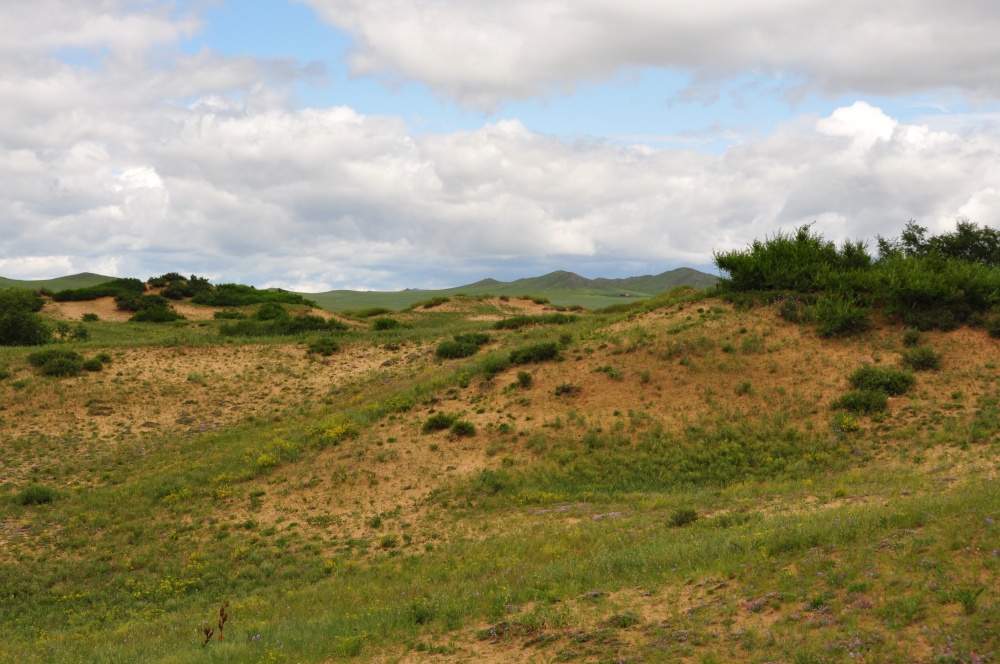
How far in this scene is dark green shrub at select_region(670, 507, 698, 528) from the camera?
1488 cm

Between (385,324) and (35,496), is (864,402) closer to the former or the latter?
(35,496)

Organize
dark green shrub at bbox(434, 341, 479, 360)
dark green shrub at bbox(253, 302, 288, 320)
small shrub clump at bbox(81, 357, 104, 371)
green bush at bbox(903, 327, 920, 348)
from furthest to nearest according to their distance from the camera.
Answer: dark green shrub at bbox(253, 302, 288, 320)
dark green shrub at bbox(434, 341, 479, 360)
small shrub clump at bbox(81, 357, 104, 371)
green bush at bbox(903, 327, 920, 348)

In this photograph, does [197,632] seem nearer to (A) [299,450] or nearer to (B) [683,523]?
(B) [683,523]

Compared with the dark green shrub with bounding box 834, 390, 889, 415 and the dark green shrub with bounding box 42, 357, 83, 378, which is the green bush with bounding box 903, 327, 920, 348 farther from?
the dark green shrub with bounding box 42, 357, 83, 378

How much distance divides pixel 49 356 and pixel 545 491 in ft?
81.0

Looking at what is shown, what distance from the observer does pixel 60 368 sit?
31453mm

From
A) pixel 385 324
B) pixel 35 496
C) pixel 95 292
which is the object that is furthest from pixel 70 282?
pixel 35 496

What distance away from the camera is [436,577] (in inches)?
555

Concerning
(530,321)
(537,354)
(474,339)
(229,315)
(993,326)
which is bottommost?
(537,354)

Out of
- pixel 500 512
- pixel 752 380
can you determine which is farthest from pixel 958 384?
pixel 500 512

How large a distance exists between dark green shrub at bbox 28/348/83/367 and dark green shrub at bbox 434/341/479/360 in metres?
16.2

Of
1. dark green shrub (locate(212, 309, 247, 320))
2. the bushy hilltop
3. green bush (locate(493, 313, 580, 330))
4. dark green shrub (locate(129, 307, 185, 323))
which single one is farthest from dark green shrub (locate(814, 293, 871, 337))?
dark green shrub (locate(129, 307, 185, 323))

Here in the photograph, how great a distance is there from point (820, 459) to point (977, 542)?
410 inches

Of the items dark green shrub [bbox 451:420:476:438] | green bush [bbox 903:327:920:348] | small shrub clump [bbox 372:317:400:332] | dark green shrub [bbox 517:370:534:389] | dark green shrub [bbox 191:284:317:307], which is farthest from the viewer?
dark green shrub [bbox 191:284:317:307]
